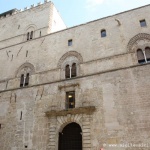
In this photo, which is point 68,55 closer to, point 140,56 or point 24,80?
point 24,80

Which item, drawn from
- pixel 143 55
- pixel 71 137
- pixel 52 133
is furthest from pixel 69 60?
pixel 71 137

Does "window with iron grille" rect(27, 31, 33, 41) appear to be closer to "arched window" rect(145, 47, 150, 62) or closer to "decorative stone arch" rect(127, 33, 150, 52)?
"decorative stone arch" rect(127, 33, 150, 52)

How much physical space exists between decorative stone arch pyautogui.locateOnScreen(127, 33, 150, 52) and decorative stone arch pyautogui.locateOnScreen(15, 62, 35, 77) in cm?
745

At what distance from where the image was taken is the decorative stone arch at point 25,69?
14.1 meters

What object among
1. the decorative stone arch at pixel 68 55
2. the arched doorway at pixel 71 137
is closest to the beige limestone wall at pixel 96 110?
the arched doorway at pixel 71 137

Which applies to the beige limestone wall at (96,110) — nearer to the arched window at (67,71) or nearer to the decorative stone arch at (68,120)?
the decorative stone arch at (68,120)

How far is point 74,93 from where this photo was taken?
11664 millimetres

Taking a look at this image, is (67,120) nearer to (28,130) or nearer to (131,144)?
(28,130)

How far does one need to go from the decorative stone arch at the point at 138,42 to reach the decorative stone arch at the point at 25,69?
745cm

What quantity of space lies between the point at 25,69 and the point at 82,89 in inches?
220

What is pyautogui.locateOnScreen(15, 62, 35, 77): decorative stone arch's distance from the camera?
1413cm

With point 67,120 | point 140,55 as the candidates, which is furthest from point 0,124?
point 140,55

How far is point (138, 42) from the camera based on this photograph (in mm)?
11445

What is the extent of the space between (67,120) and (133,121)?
3.79 meters
